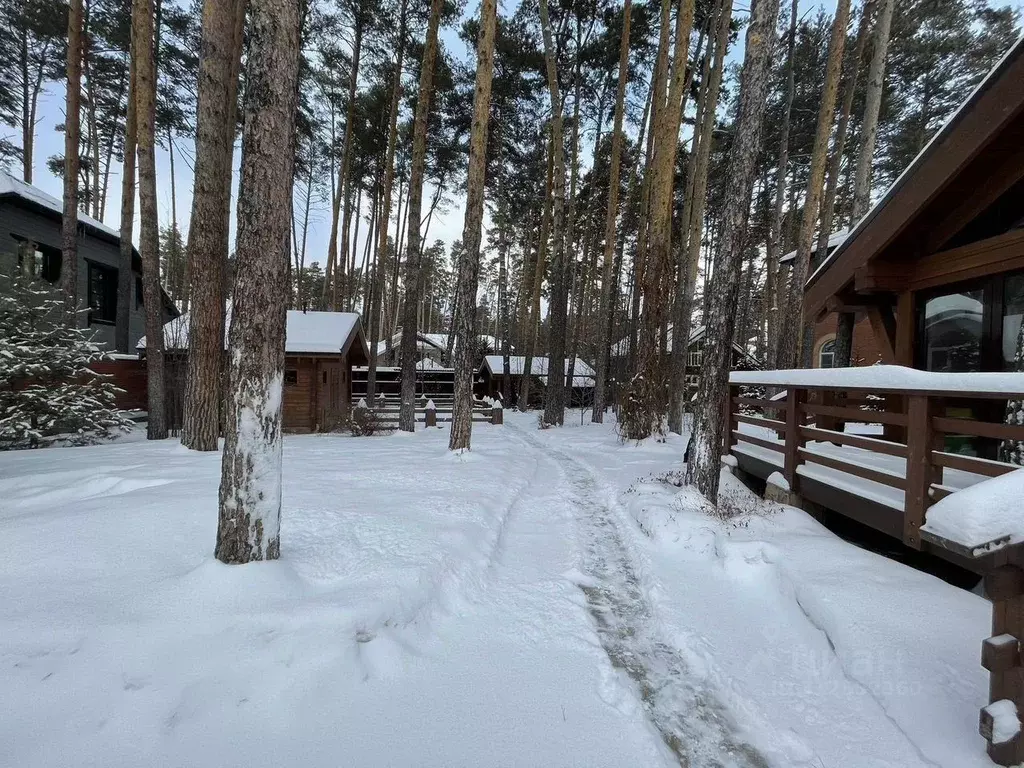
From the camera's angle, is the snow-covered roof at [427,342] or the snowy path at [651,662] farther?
the snow-covered roof at [427,342]

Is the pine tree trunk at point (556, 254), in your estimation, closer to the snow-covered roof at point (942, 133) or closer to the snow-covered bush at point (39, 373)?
the snow-covered roof at point (942, 133)

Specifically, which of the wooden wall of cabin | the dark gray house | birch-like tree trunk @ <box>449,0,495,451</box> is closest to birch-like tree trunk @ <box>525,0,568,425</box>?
birch-like tree trunk @ <box>449,0,495,451</box>

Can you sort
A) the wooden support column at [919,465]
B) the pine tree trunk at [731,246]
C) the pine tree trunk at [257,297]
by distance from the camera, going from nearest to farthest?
1. the pine tree trunk at [257,297]
2. the wooden support column at [919,465]
3. the pine tree trunk at [731,246]

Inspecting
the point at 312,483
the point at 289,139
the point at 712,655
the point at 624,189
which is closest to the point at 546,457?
the point at 312,483

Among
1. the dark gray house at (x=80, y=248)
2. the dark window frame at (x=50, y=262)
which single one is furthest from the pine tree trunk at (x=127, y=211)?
the dark window frame at (x=50, y=262)

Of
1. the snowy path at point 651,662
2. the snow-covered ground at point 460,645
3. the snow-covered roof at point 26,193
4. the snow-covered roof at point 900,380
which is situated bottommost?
the snowy path at point 651,662

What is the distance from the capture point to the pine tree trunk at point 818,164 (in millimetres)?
9656

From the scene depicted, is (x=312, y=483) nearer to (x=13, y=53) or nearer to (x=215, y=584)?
(x=215, y=584)

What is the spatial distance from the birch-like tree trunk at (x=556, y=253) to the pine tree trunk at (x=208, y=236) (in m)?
8.64

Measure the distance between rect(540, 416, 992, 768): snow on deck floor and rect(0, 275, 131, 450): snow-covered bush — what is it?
428 inches

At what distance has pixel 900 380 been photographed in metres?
3.40

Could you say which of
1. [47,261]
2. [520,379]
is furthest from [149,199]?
[520,379]

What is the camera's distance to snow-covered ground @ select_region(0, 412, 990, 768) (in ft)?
6.41

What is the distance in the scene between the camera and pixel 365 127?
57.9ft
